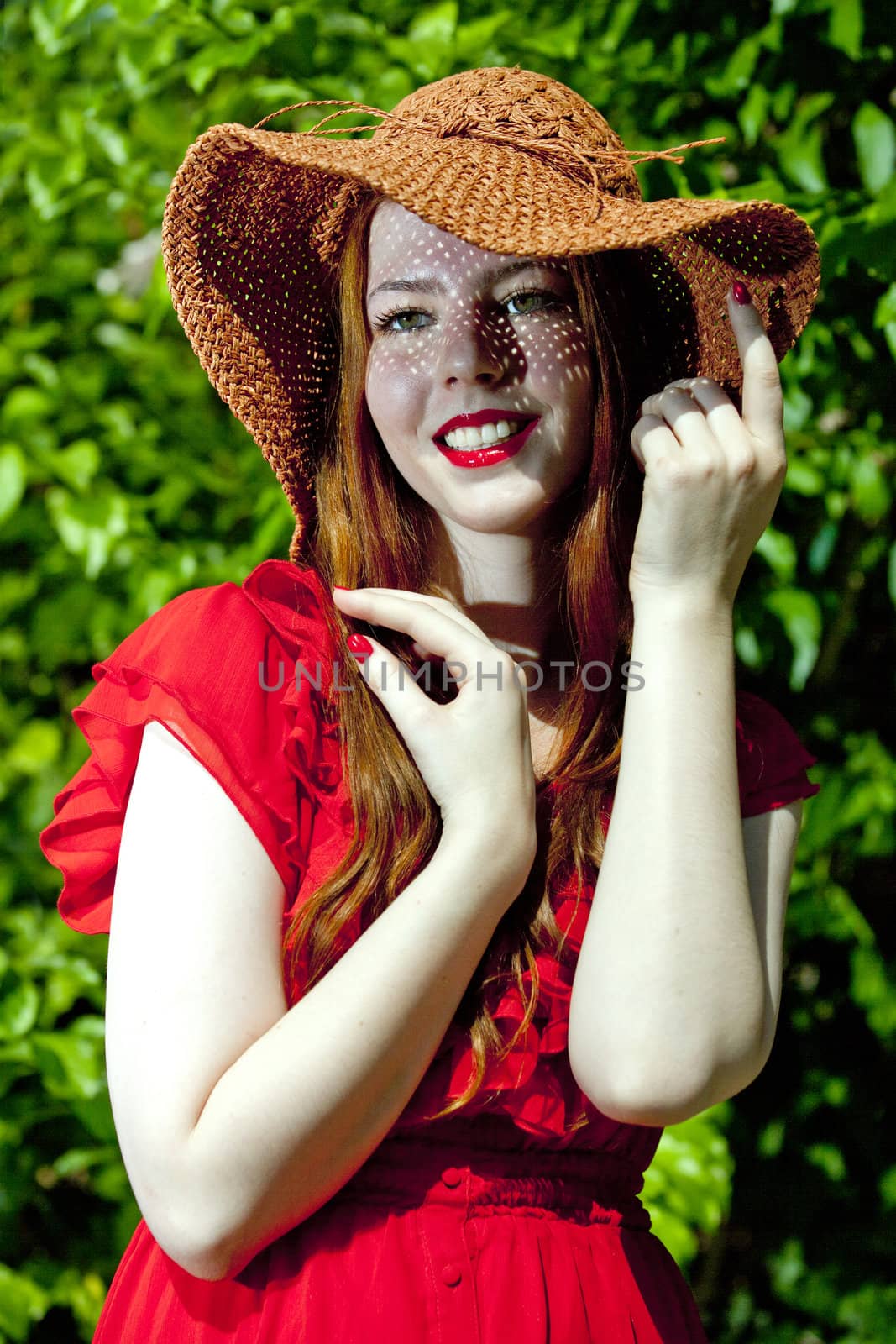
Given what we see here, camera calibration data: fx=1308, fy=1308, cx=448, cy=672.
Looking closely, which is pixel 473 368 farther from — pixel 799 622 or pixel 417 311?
pixel 799 622

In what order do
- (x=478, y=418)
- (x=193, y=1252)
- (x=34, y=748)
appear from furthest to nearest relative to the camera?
(x=34, y=748), (x=478, y=418), (x=193, y=1252)

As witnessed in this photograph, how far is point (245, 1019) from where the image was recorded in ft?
3.23

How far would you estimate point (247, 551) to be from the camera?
2.15 m

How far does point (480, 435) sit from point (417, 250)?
7.2 inches

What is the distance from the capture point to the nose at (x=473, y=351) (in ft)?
3.78

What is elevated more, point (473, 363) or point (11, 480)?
point (473, 363)

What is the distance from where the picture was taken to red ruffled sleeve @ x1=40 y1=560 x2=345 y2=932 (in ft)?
3.48

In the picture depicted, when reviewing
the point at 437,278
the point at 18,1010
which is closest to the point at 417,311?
the point at 437,278

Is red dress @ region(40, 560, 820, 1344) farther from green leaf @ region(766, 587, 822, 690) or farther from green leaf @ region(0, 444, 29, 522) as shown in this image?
green leaf @ region(0, 444, 29, 522)

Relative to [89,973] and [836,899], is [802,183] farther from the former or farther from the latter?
[89,973]

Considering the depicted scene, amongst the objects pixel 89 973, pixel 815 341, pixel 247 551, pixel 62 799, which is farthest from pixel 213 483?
pixel 62 799

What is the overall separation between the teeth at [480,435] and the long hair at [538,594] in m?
0.13

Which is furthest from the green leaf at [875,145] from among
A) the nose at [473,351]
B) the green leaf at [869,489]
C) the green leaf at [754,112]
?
the nose at [473,351]

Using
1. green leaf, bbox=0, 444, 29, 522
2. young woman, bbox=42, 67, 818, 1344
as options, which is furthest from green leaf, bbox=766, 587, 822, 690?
green leaf, bbox=0, 444, 29, 522
